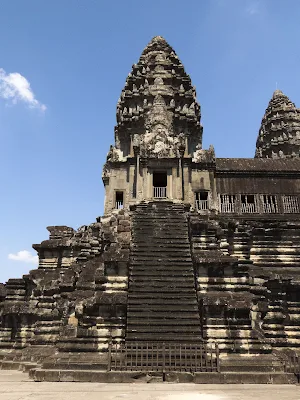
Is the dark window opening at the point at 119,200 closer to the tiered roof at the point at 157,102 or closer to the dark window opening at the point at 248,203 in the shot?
the tiered roof at the point at 157,102

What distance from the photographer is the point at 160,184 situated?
22641mm

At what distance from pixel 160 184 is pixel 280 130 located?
2428 cm

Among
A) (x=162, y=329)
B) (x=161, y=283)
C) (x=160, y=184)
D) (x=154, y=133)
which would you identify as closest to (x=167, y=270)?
(x=161, y=283)

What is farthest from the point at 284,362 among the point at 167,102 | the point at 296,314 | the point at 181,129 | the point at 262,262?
the point at 167,102

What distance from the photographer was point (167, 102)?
982 inches

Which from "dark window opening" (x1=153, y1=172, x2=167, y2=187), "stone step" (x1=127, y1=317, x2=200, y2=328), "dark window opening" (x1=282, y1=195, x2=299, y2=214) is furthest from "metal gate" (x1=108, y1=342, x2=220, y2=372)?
"dark window opening" (x1=153, y1=172, x2=167, y2=187)

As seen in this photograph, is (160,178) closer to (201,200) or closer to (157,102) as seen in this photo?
(201,200)

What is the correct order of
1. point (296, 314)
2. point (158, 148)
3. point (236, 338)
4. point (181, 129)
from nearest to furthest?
point (236, 338), point (296, 314), point (158, 148), point (181, 129)

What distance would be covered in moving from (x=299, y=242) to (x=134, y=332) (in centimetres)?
1090

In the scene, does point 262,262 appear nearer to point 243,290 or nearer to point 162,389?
point 243,290

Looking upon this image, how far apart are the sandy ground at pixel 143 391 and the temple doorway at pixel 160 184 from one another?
13.1m

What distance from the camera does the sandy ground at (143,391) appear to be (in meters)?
6.27

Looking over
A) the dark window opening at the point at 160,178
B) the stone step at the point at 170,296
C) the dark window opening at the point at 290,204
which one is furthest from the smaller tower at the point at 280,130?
the stone step at the point at 170,296

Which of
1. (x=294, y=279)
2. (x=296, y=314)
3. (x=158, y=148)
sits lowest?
(x=296, y=314)
